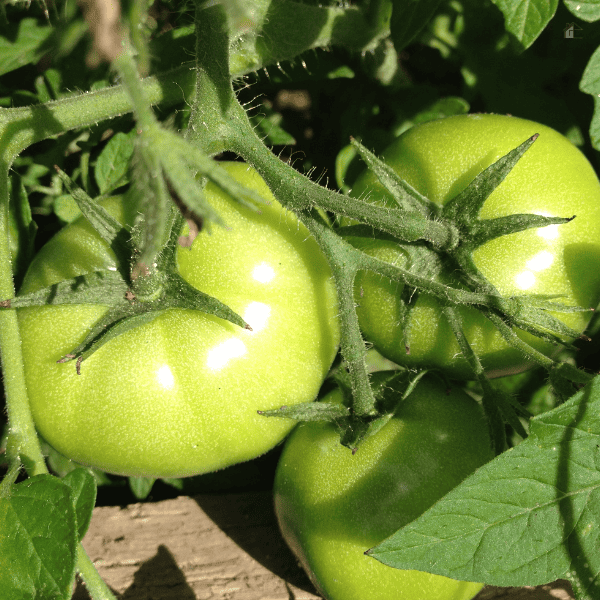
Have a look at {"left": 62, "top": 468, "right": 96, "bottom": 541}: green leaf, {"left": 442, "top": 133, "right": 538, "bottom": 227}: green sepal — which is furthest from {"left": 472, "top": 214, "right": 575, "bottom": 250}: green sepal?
{"left": 62, "top": 468, "right": 96, "bottom": 541}: green leaf

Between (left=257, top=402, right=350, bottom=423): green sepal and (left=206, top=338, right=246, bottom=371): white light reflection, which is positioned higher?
(left=206, top=338, right=246, bottom=371): white light reflection

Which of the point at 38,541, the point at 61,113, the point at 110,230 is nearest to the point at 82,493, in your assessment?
the point at 38,541

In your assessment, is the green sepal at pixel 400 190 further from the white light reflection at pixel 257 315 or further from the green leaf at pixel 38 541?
the green leaf at pixel 38 541

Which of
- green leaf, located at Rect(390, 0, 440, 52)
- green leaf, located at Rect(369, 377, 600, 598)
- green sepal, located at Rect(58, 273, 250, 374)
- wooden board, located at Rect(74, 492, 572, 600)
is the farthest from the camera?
wooden board, located at Rect(74, 492, 572, 600)

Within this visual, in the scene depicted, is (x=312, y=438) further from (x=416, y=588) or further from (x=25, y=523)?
(x=25, y=523)

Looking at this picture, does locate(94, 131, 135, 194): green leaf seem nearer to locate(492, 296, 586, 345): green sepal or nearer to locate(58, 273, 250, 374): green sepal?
locate(58, 273, 250, 374): green sepal

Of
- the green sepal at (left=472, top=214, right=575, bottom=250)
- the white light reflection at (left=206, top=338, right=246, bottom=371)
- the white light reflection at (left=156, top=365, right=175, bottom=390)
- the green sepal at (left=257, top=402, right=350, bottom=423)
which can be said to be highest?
the green sepal at (left=472, top=214, right=575, bottom=250)

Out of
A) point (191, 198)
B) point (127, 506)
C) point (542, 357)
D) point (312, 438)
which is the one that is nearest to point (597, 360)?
point (542, 357)
